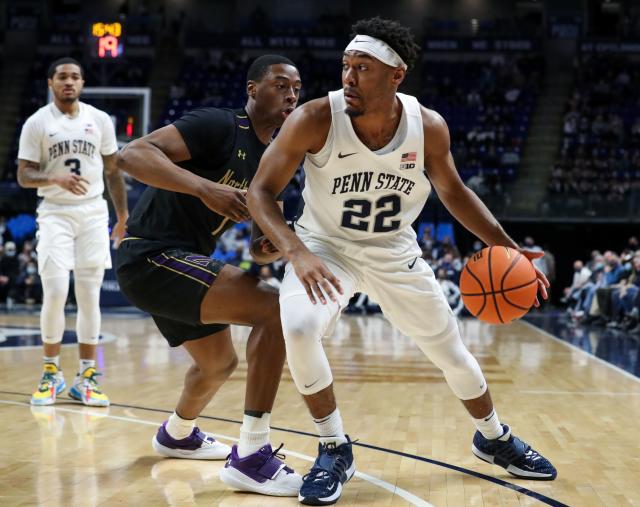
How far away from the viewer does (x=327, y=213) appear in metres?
4.07

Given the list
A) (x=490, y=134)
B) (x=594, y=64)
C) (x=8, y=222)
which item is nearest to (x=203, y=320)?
(x=8, y=222)

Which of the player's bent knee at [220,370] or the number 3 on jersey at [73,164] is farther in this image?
the number 3 on jersey at [73,164]

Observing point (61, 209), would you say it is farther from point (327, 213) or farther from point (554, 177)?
point (554, 177)

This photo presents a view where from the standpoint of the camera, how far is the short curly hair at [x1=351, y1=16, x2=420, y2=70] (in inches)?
153

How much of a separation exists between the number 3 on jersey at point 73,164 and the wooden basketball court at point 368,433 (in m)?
1.52

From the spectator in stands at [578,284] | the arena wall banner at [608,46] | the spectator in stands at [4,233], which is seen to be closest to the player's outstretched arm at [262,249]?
the spectator in stands at [578,284]

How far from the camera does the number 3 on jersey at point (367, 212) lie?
4004 mm

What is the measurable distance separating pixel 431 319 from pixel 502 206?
16.6 metres

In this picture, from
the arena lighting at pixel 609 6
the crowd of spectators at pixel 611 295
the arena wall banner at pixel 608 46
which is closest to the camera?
the crowd of spectators at pixel 611 295

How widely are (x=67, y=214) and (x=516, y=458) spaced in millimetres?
3527

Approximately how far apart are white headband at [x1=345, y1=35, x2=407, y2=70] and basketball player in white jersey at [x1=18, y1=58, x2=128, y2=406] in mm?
2900

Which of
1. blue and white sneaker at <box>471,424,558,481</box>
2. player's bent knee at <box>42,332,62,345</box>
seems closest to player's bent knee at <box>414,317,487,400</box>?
blue and white sneaker at <box>471,424,558,481</box>

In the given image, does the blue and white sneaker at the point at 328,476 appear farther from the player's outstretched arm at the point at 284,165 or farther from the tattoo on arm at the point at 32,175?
the tattoo on arm at the point at 32,175

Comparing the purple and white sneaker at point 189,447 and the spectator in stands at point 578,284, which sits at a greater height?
the purple and white sneaker at point 189,447
